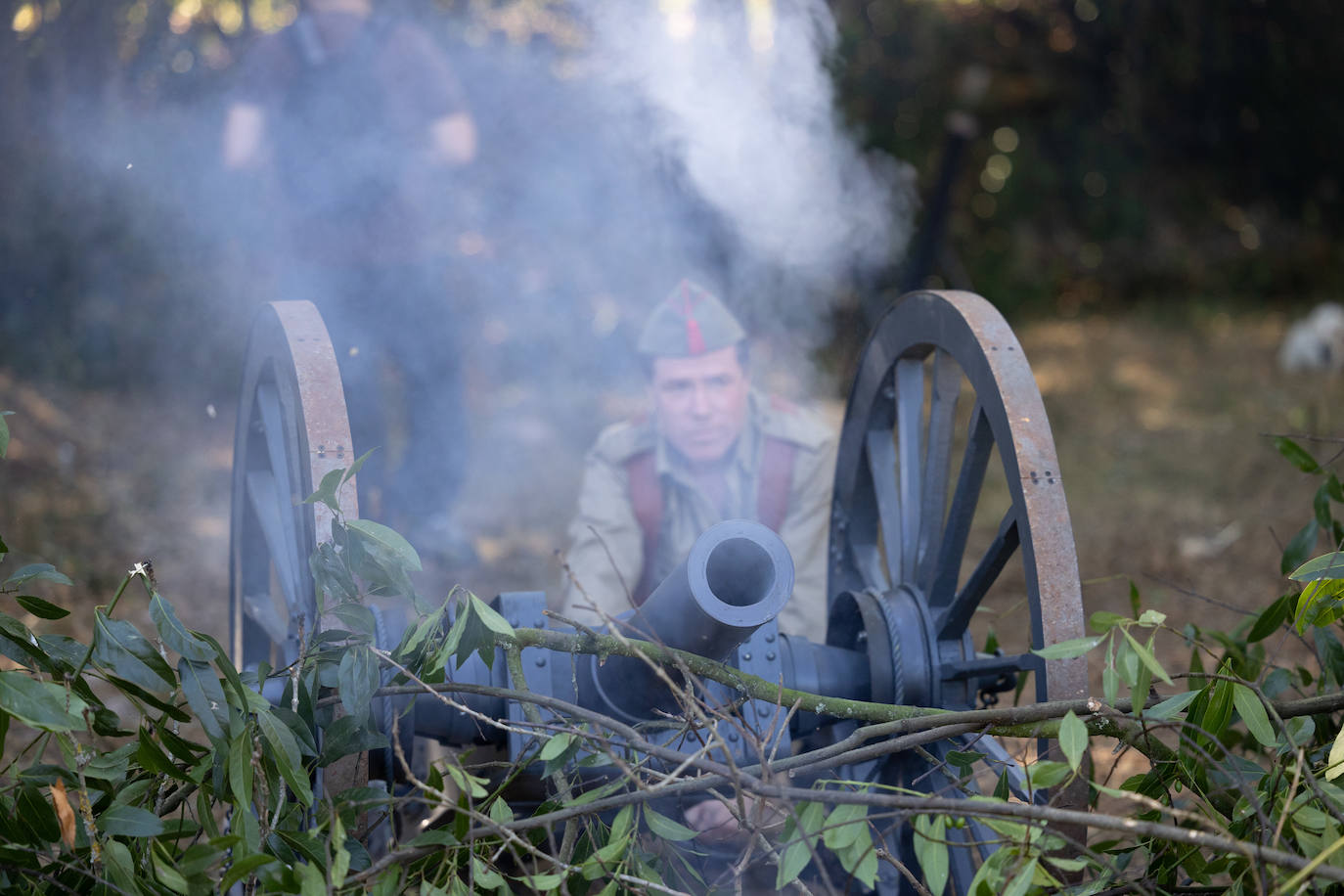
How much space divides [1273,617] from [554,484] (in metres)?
4.75

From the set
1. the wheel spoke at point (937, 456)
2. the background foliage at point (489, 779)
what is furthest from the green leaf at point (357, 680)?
the wheel spoke at point (937, 456)

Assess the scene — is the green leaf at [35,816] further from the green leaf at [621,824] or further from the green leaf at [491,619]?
the green leaf at [621,824]

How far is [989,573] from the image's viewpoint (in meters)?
1.96

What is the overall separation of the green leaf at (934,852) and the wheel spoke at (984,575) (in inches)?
24.1

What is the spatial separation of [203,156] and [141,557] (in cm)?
168

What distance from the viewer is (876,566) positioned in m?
2.63

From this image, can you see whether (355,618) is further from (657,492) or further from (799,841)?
(657,492)

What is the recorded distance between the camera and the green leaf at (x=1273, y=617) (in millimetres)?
1780

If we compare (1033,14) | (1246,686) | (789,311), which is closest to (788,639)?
(1246,686)

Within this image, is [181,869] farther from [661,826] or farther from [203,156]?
[203,156]

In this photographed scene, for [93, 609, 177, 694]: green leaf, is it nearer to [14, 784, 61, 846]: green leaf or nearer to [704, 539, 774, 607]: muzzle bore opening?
[14, 784, 61, 846]: green leaf

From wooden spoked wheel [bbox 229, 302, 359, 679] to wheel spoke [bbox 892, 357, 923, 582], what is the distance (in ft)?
3.76

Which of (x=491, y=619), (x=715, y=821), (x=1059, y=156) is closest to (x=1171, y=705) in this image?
(x=491, y=619)

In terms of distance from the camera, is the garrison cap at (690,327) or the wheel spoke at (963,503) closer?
the wheel spoke at (963,503)
